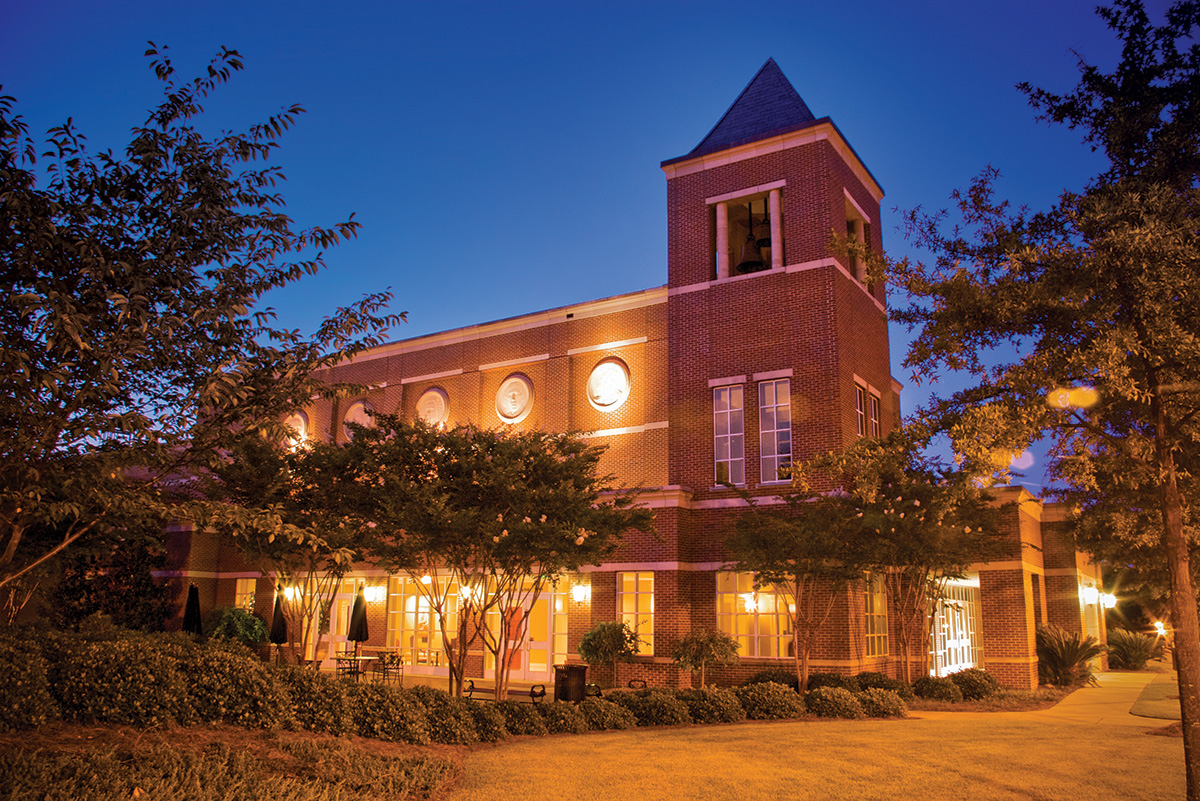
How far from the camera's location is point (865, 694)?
17406 mm

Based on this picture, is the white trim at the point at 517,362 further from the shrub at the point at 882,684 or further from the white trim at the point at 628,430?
the shrub at the point at 882,684

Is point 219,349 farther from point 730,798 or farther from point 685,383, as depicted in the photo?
point 685,383

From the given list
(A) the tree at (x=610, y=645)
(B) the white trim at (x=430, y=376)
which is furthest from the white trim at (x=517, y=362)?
(A) the tree at (x=610, y=645)

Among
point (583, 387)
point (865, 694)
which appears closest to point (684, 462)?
point (583, 387)

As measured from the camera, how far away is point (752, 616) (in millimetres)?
22266

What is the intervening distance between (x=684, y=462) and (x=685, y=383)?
2235 millimetres

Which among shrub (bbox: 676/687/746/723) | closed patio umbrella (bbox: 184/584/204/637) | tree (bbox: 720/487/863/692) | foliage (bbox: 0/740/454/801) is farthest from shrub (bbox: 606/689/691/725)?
closed patio umbrella (bbox: 184/584/204/637)

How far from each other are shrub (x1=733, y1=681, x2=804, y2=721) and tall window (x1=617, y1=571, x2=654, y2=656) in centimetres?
616

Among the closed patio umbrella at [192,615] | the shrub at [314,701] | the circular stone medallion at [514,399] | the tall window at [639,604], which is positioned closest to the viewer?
the shrub at [314,701]

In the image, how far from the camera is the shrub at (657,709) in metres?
15.5

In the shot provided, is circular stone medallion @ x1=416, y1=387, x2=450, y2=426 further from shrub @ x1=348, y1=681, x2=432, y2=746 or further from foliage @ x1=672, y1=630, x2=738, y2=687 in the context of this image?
shrub @ x1=348, y1=681, x2=432, y2=746

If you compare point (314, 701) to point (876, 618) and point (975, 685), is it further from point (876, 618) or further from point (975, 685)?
point (876, 618)

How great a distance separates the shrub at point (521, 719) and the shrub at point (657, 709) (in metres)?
2.07

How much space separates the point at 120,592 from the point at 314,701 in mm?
22388
